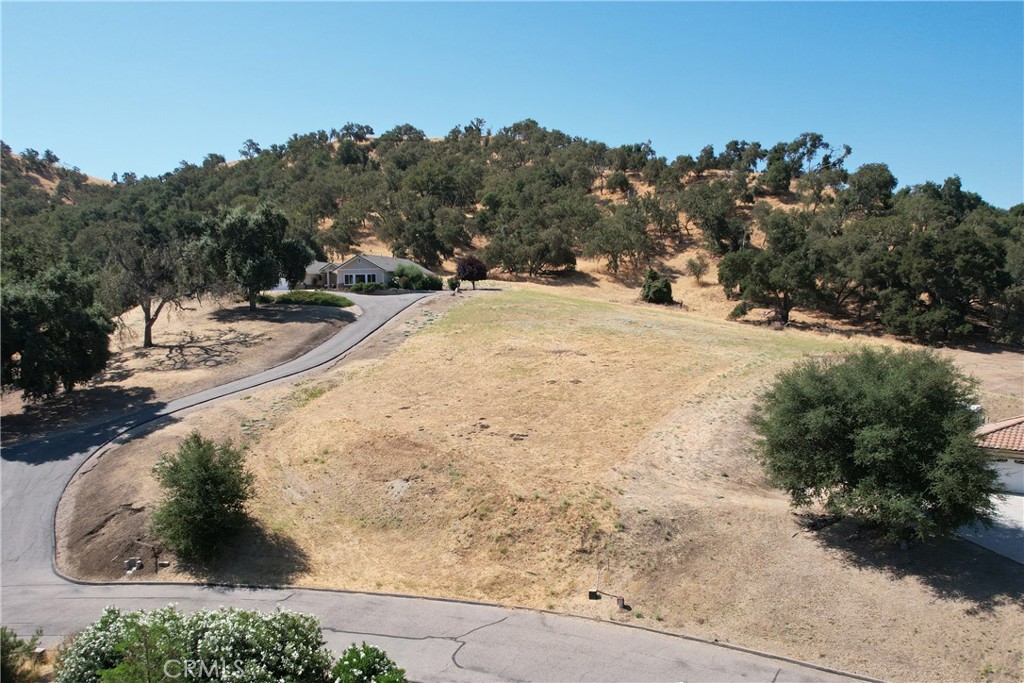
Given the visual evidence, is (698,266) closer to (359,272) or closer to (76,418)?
(359,272)

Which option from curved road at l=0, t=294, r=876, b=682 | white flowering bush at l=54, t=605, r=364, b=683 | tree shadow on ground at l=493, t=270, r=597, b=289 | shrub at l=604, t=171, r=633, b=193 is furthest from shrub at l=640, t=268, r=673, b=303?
white flowering bush at l=54, t=605, r=364, b=683

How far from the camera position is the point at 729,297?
73188 millimetres

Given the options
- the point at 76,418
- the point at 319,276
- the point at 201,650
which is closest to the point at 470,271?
the point at 319,276

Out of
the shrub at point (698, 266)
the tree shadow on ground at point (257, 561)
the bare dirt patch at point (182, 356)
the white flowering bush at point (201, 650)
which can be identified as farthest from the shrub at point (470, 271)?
the white flowering bush at point (201, 650)

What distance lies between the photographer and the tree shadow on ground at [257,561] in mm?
20766

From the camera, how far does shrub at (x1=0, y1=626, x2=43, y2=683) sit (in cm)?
1408

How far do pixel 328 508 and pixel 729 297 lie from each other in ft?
198

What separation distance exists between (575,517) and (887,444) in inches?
429

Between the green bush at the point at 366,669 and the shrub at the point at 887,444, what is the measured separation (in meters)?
14.9

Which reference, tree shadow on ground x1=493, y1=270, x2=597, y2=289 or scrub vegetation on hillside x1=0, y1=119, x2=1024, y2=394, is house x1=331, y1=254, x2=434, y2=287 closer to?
scrub vegetation on hillside x1=0, y1=119, x2=1024, y2=394

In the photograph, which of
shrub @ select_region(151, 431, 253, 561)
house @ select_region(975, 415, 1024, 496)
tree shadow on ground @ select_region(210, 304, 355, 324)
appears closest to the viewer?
shrub @ select_region(151, 431, 253, 561)

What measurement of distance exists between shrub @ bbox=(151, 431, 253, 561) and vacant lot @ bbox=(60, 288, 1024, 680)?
1.14 meters

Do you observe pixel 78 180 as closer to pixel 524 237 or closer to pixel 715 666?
pixel 524 237

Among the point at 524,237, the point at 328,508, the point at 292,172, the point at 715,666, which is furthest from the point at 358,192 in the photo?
the point at 715,666
